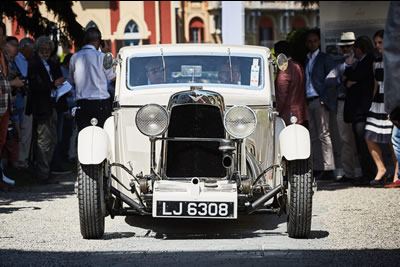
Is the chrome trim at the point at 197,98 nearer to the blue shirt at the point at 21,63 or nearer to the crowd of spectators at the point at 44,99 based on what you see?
the crowd of spectators at the point at 44,99

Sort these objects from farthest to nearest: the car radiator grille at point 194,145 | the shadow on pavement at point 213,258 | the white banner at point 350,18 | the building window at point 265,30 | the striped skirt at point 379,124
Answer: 1. the building window at point 265,30
2. the white banner at point 350,18
3. the striped skirt at point 379,124
4. the car radiator grille at point 194,145
5. the shadow on pavement at point 213,258

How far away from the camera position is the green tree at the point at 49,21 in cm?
1516

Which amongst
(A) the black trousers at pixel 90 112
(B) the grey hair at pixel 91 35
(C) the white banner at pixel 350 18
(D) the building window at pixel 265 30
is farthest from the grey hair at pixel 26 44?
(D) the building window at pixel 265 30

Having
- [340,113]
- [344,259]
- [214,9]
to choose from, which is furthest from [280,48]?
[214,9]

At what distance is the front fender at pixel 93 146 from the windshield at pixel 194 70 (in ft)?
3.67

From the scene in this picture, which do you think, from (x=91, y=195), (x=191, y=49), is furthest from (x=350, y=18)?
(x=91, y=195)

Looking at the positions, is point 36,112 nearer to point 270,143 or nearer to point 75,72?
point 75,72

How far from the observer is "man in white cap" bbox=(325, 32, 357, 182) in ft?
39.4

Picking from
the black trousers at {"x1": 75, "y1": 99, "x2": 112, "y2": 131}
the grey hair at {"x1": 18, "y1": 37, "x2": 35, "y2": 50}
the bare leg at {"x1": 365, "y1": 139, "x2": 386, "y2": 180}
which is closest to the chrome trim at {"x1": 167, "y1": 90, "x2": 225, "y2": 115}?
the black trousers at {"x1": 75, "y1": 99, "x2": 112, "y2": 131}

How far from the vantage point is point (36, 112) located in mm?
11734

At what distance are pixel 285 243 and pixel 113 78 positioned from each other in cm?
400

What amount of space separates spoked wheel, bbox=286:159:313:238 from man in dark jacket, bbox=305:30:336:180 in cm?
532

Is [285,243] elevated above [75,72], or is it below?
below

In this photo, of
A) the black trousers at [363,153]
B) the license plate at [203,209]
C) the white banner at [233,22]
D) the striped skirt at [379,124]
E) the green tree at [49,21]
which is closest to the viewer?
the license plate at [203,209]
